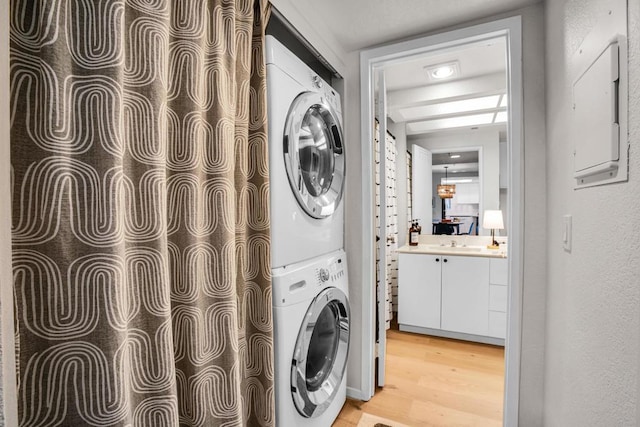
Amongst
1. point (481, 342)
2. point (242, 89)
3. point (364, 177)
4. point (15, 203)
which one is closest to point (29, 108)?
point (15, 203)

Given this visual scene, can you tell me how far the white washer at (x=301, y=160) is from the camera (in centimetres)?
115

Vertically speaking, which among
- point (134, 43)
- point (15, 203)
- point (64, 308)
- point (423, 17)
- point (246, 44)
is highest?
point (423, 17)

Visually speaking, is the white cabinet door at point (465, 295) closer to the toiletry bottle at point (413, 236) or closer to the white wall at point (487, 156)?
the toiletry bottle at point (413, 236)

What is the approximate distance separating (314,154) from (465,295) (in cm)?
212

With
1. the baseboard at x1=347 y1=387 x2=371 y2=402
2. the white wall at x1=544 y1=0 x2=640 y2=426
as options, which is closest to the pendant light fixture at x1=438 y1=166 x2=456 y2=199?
the white wall at x1=544 y1=0 x2=640 y2=426

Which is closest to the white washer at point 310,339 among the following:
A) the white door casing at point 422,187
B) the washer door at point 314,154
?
the washer door at point 314,154

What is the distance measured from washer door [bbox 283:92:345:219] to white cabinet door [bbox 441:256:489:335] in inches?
65.8

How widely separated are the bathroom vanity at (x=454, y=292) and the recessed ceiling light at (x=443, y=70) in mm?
1576

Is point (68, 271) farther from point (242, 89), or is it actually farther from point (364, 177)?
point (364, 177)

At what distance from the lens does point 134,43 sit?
0.68 meters

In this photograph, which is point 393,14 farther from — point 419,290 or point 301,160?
point 419,290

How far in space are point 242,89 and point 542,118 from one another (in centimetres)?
148

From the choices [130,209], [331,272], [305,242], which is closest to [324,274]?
[331,272]

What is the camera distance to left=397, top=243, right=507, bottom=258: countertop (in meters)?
2.63
